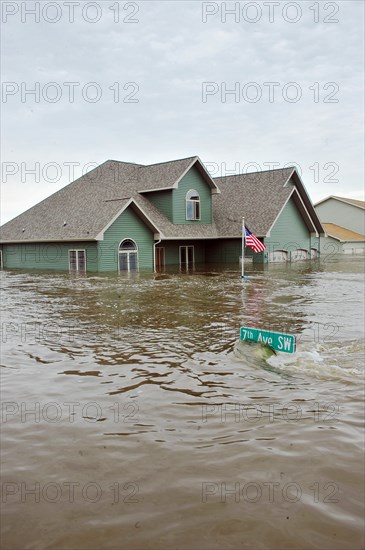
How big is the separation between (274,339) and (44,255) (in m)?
25.9

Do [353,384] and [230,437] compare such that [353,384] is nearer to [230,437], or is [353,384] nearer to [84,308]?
[230,437]

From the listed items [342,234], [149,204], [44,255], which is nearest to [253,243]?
[149,204]

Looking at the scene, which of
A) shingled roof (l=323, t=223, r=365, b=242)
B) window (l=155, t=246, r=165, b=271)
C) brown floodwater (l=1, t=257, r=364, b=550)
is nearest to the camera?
brown floodwater (l=1, t=257, r=364, b=550)

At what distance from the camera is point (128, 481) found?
436cm

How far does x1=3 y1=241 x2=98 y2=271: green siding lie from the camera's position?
28.1 meters

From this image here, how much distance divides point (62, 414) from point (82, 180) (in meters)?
32.6

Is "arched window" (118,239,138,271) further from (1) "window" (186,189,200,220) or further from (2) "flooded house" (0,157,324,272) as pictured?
(1) "window" (186,189,200,220)

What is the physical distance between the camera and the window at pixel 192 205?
33.3 metres

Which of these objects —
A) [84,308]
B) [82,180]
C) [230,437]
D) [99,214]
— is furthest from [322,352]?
[82,180]

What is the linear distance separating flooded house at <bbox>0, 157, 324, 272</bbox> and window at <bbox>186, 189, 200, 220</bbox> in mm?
69

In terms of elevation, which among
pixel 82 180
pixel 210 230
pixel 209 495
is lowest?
pixel 209 495

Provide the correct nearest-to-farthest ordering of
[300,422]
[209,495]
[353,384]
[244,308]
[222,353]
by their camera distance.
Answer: [209,495] < [300,422] < [353,384] < [222,353] < [244,308]

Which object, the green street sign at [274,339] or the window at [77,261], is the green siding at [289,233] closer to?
the window at [77,261]

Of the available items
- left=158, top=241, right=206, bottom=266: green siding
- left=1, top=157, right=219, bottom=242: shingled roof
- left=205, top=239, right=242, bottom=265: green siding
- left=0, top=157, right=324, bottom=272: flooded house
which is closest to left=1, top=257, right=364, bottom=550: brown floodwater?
left=0, top=157, right=324, bottom=272: flooded house
